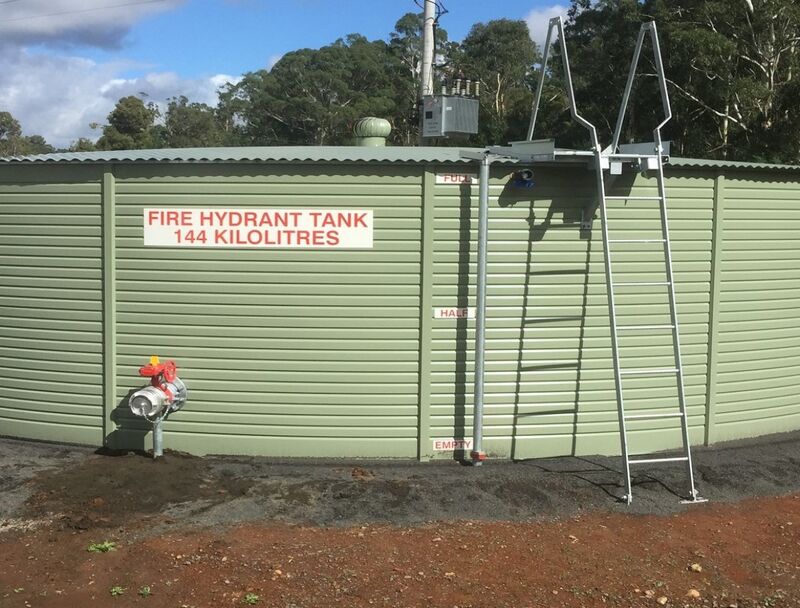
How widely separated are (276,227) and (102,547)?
310 centimetres

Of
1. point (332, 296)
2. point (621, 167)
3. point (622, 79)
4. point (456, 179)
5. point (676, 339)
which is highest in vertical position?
point (622, 79)

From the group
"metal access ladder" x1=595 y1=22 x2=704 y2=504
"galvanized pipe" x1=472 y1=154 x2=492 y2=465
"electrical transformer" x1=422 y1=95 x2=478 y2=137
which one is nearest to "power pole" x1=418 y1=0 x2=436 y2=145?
"electrical transformer" x1=422 y1=95 x2=478 y2=137

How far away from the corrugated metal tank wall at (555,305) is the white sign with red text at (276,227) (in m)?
0.78

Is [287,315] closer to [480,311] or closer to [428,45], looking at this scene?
[480,311]

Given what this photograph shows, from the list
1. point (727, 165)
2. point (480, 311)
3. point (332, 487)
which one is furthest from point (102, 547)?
point (727, 165)

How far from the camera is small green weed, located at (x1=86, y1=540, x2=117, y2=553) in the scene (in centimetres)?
514

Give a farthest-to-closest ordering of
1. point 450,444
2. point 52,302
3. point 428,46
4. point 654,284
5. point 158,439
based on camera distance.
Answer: point 428,46, point 52,302, point 450,444, point 158,439, point 654,284

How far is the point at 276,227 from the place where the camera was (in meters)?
6.89

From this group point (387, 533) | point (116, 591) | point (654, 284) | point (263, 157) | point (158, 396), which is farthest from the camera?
point (263, 157)

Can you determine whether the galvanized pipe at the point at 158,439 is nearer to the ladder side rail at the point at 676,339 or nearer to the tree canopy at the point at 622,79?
the ladder side rail at the point at 676,339

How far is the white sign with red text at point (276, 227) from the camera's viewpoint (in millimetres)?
6879

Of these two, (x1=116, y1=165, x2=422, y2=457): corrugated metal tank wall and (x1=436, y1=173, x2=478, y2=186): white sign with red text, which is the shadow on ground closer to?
(x1=116, y1=165, x2=422, y2=457): corrugated metal tank wall

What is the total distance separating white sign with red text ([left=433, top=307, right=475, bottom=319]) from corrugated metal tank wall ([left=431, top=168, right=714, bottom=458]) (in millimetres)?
61

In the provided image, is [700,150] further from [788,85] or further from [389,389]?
[389,389]
